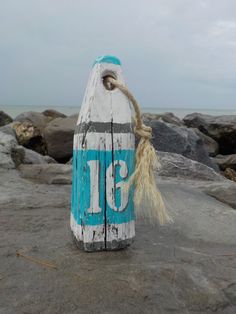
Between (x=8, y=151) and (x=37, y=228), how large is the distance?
2.57 meters

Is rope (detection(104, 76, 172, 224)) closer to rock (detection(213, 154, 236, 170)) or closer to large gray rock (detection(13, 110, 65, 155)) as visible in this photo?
large gray rock (detection(13, 110, 65, 155))

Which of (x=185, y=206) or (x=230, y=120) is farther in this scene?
(x=230, y=120)

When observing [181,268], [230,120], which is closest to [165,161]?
[181,268]

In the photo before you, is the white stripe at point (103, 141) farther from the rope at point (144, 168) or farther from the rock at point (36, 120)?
the rock at point (36, 120)

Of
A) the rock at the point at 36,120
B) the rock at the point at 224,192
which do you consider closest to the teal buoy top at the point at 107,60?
the rock at the point at 224,192

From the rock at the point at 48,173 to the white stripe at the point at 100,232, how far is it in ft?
6.63

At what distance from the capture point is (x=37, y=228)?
2.53 metres

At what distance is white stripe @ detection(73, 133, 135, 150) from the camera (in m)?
2.08

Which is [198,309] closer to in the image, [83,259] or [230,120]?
[83,259]

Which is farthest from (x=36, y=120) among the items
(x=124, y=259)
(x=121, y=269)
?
(x=121, y=269)

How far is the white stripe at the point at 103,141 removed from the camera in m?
2.08

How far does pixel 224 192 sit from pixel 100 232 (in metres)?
1.98

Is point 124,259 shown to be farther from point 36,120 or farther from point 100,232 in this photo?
point 36,120

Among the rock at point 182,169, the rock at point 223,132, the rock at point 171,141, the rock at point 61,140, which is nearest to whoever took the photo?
the rock at point 182,169
